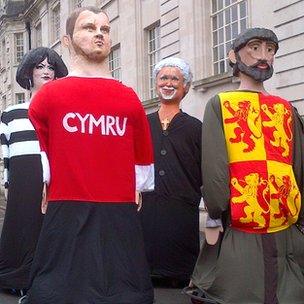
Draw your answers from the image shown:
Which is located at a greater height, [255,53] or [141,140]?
[255,53]

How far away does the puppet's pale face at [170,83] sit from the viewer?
4570 millimetres

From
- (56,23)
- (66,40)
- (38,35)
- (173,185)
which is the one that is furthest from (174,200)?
(38,35)

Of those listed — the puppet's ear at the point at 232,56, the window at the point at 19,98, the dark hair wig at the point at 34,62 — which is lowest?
the puppet's ear at the point at 232,56

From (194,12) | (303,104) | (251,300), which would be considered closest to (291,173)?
(251,300)

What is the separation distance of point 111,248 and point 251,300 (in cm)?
87

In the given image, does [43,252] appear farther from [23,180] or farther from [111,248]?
[23,180]

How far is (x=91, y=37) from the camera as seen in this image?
3033 millimetres

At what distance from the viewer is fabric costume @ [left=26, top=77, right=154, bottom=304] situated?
2842mm

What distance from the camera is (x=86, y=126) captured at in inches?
114

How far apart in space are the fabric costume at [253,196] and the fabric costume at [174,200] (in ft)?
3.86

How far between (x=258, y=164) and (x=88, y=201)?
3.25 ft

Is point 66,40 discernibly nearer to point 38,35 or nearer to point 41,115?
point 41,115

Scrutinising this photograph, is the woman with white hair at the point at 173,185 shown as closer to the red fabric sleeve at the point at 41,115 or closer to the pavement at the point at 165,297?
the pavement at the point at 165,297

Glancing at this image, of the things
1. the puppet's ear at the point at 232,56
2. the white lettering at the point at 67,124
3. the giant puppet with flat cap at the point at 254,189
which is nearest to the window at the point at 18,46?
the puppet's ear at the point at 232,56
